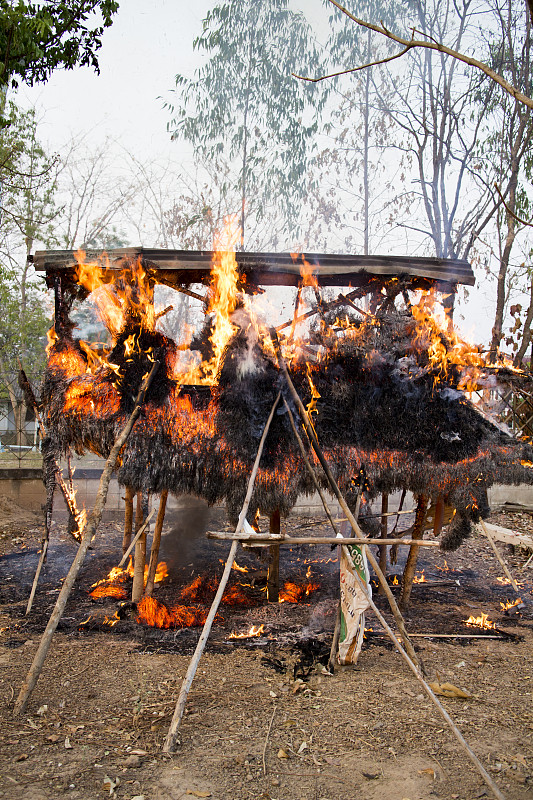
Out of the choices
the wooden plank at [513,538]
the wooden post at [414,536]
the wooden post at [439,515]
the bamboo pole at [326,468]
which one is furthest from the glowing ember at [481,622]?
the bamboo pole at [326,468]

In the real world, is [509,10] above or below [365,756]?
above

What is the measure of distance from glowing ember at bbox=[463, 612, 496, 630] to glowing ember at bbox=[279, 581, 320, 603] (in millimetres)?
2447

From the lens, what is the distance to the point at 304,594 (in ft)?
29.2

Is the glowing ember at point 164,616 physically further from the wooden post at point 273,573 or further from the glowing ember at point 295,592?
the glowing ember at point 295,592

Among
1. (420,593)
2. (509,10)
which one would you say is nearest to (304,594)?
(420,593)

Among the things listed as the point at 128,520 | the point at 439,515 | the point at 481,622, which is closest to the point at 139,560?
the point at 128,520

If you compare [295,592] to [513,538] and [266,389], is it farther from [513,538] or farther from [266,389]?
[513,538]

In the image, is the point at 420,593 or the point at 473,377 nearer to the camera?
the point at 473,377

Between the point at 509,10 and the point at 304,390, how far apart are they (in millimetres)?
16326

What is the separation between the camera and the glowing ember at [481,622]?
7.90 metres

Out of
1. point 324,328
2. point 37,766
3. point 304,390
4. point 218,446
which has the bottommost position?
point 37,766

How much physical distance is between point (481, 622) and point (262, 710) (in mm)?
4143

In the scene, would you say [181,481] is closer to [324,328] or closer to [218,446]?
[218,446]

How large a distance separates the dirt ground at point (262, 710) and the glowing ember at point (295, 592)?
0.19m
